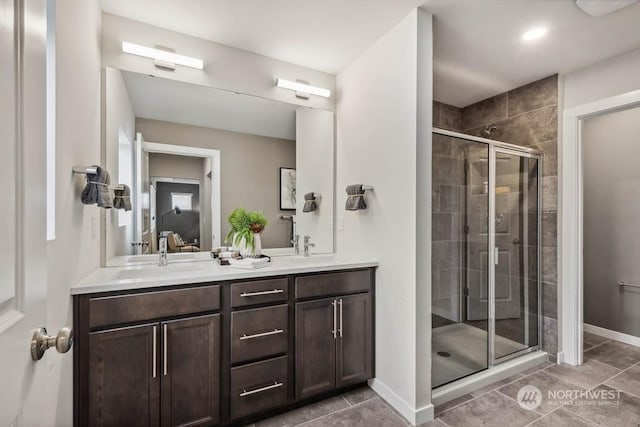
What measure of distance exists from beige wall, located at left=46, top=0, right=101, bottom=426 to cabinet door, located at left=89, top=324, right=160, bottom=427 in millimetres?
100

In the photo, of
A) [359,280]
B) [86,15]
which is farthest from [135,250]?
[359,280]

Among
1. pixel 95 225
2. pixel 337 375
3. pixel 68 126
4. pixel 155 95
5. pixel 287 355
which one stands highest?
pixel 155 95

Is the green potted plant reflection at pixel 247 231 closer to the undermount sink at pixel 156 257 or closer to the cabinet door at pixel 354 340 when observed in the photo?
the undermount sink at pixel 156 257

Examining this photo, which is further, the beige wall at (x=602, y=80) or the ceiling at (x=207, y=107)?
→ the beige wall at (x=602, y=80)

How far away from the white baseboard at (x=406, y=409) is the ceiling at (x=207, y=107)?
2047 mm

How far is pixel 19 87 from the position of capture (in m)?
0.59

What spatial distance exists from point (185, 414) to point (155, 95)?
79.2 inches

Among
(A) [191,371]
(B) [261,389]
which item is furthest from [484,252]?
(A) [191,371]

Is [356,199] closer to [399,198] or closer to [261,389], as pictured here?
[399,198]

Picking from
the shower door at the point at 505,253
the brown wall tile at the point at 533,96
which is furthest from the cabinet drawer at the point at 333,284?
the brown wall tile at the point at 533,96

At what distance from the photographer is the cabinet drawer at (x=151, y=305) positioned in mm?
1422

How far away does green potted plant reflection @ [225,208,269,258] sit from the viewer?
2105mm

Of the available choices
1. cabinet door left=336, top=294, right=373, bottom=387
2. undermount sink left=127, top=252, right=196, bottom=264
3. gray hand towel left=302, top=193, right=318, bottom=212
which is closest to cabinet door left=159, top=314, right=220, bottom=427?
undermount sink left=127, top=252, right=196, bottom=264

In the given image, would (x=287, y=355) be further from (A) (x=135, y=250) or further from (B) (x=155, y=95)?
(B) (x=155, y=95)
